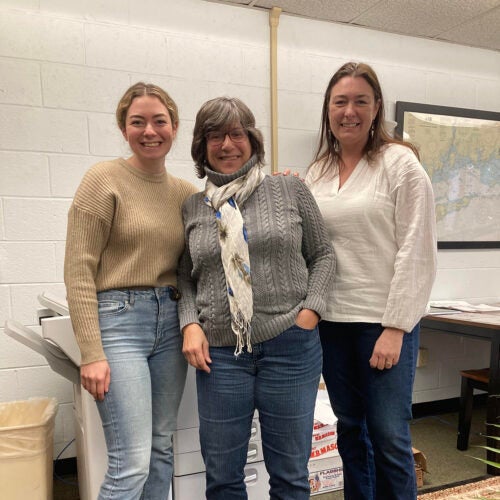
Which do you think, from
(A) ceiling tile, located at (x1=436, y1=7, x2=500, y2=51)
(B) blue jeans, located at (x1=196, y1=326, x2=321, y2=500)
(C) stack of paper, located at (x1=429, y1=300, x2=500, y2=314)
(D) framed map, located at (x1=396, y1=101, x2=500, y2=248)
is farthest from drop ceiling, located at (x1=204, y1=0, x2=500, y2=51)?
(B) blue jeans, located at (x1=196, y1=326, x2=321, y2=500)

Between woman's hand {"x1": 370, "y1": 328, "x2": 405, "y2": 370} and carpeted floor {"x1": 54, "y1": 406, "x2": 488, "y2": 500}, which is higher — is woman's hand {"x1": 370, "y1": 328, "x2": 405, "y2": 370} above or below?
above

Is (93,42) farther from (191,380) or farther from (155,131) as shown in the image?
(191,380)

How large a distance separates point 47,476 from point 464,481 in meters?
1.93

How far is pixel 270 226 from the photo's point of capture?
1163 mm

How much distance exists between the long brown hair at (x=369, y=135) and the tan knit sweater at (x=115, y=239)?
1.75ft

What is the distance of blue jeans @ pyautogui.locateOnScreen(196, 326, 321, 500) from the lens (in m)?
1.14

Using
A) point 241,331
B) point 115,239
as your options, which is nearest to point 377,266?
point 241,331

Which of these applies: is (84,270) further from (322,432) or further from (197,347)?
(322,432)

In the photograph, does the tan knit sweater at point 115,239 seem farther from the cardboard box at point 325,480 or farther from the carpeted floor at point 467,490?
the carpeted floor at point 467,490

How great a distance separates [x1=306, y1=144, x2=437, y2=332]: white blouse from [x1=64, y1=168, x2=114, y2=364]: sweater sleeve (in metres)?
0.66

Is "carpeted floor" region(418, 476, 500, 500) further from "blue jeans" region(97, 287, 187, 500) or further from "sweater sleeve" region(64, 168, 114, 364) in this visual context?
"sweater sleeve" region(64, 168, 114, 364)

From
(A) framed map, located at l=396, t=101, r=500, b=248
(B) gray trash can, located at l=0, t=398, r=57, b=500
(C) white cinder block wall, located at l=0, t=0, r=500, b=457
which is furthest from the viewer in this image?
(A) framed map, located at l=396, t=101, r=500, b=248

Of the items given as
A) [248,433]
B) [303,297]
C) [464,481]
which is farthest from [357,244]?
[464,481]

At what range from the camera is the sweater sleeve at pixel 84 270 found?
1132mm
